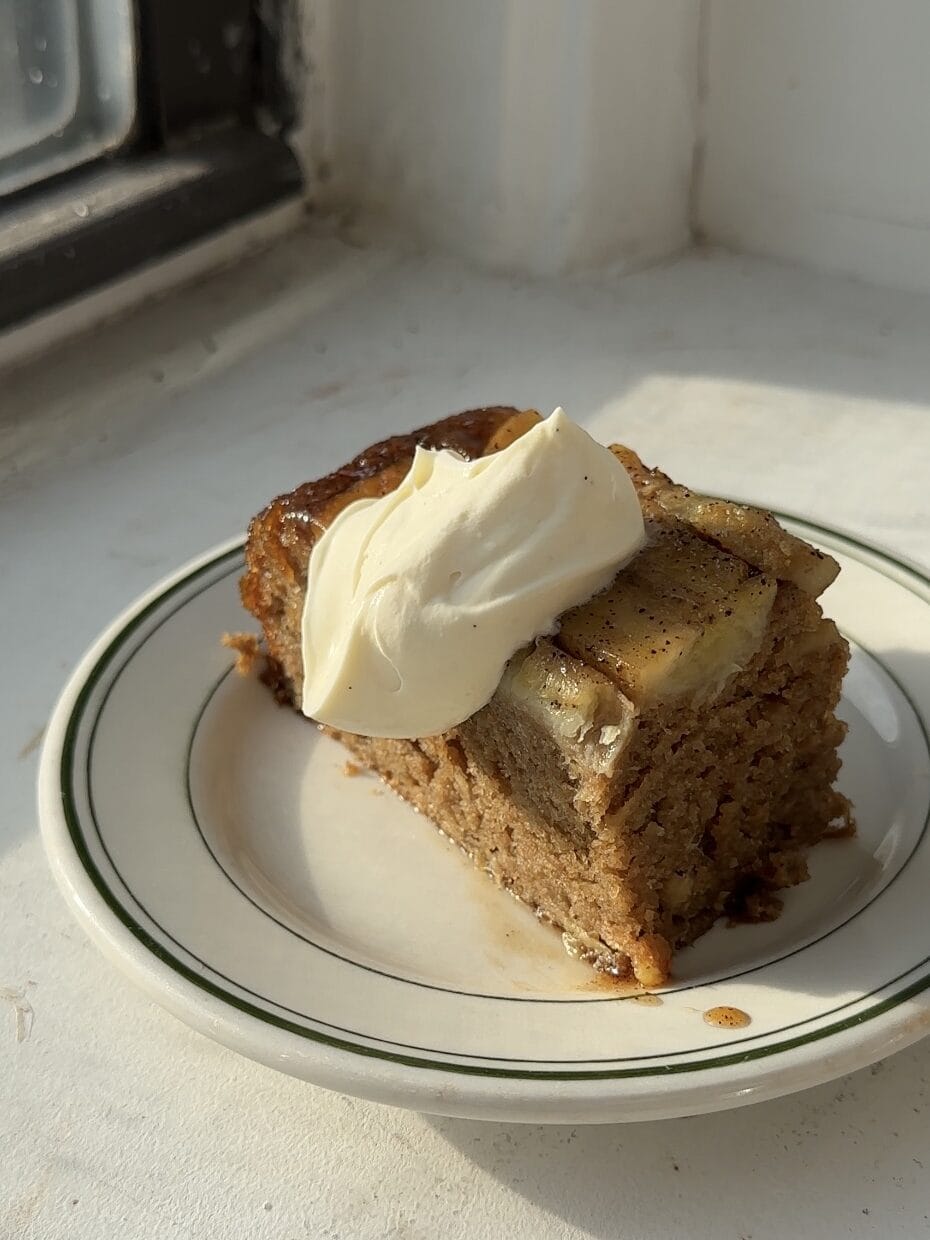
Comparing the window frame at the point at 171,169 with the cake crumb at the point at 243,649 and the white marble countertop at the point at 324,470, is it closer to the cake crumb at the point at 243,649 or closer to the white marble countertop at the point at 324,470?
the white marble countertop at the point at 324,470

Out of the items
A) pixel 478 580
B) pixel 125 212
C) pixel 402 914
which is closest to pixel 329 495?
pixel 478 580

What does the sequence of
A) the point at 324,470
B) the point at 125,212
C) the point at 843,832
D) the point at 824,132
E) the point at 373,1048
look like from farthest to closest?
the point at 824,132 → the point at 125,212 → the point at 324,470 → the point at 843,832 → the point at 373,1048

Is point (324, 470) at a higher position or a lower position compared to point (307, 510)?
lower

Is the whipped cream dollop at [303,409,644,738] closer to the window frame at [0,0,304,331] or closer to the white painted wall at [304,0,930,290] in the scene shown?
the window frame at [0,0,304,331]

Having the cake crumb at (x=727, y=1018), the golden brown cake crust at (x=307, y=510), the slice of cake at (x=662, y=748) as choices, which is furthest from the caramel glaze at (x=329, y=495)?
the cake crumb at (x=727, y=1018)

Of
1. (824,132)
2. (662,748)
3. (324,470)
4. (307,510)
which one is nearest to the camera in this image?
(662,748)

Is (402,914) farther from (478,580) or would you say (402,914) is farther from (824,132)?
(824,132)
